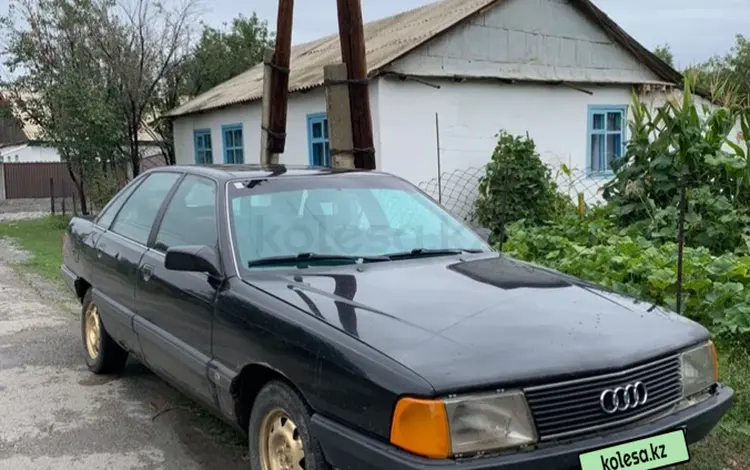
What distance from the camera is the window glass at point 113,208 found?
531 centimetres

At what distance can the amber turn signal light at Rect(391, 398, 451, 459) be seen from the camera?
242 cm

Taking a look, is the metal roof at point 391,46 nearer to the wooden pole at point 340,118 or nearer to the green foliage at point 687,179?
the wooden pole at point 340,118

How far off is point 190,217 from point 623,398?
2586mm

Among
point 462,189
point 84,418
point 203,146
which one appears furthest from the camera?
point 203,146

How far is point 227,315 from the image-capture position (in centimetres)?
340

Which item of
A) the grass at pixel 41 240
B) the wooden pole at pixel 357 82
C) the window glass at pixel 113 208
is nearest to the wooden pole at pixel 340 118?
the wooden pole at pixel 357 82

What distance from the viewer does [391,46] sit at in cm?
1228

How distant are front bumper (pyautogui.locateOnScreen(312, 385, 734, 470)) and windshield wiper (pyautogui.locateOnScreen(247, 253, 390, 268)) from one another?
1.02 metres

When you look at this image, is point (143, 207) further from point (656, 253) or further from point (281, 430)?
point (656, 253)

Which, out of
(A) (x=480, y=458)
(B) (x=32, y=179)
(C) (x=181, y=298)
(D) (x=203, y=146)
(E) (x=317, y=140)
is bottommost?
(A) (x=480, y=458)

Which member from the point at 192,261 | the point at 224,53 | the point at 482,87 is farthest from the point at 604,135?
the point at 224,53

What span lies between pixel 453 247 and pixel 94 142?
15295mm

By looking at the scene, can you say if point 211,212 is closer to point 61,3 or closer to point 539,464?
point 539,464

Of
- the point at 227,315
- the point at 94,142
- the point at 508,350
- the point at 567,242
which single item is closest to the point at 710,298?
the point at 567,242
